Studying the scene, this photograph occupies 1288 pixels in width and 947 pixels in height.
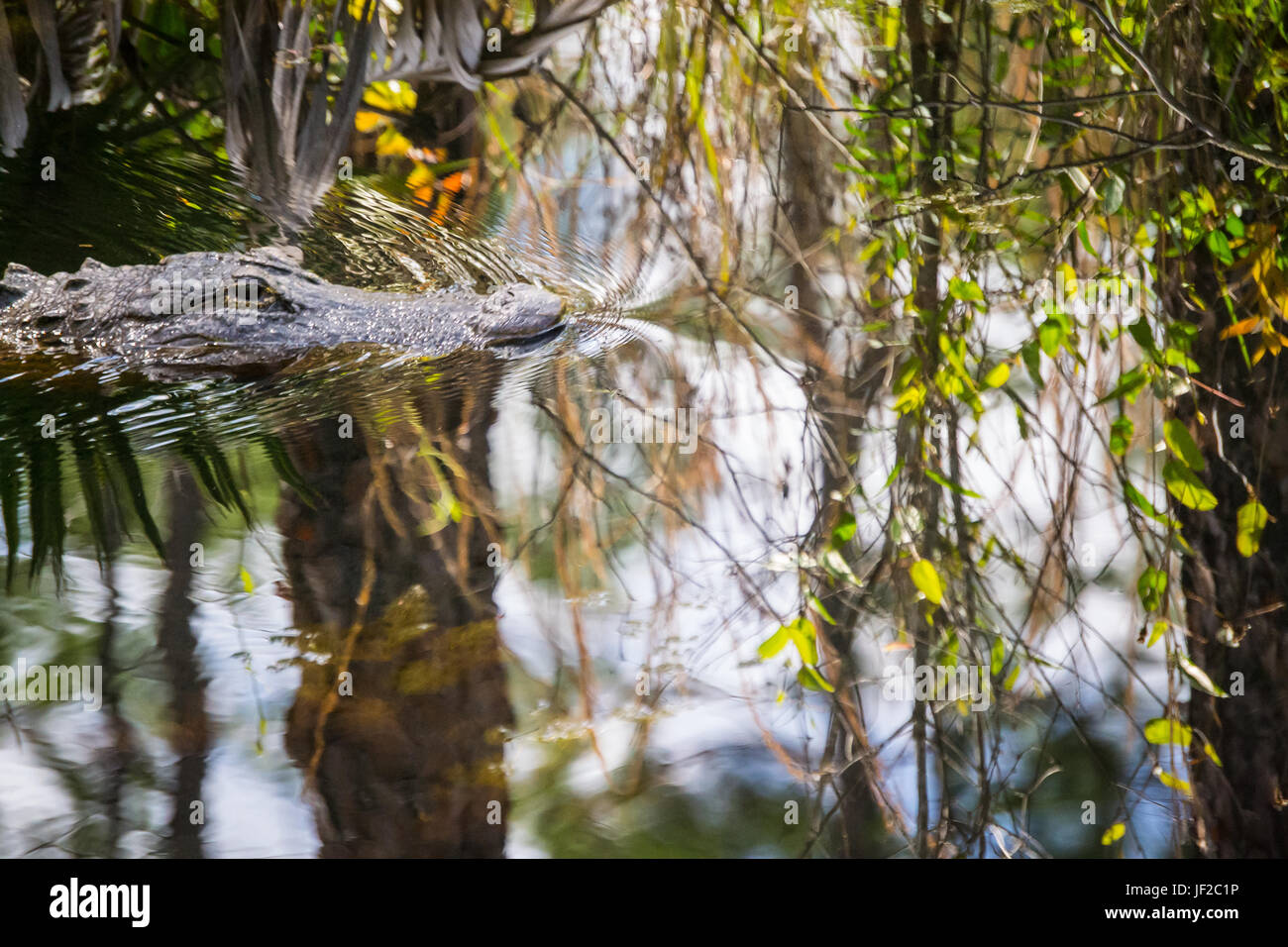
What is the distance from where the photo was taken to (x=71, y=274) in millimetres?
3002

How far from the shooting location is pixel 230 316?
9.55 feet

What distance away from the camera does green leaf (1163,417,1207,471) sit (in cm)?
209

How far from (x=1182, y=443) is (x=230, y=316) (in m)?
2.33

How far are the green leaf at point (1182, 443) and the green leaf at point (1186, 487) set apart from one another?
2 cm

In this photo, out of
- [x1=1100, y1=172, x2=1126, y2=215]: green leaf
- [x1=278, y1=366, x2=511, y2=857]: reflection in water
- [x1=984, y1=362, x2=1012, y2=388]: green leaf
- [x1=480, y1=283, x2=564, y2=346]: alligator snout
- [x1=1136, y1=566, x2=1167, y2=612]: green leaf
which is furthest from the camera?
[x1=480, y1=283, x2=564, y2=346]: alligator snout

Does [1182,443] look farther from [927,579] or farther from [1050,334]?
[927,579]

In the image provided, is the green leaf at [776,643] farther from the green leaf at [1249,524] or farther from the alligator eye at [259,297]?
the alligator eye at [259,297]

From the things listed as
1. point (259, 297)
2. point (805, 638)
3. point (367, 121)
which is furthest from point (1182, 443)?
point (367, 121)

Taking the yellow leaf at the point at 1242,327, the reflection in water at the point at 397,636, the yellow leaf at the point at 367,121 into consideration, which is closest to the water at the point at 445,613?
the reflection in water at the point at 397,636

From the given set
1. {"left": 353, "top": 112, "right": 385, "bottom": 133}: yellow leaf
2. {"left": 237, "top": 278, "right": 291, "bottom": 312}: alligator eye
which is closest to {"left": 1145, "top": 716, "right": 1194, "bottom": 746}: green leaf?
{"left": 237, "top": 278, "right": 291, "bottom": 312}: alligator eye

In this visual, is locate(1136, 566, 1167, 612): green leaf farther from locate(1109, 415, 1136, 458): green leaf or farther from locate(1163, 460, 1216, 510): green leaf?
locate(1109, 415, 1136, 458): green leaf

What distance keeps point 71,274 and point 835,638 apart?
2332 millimetres

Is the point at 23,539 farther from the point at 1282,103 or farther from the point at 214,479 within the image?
the point at 1282,103
